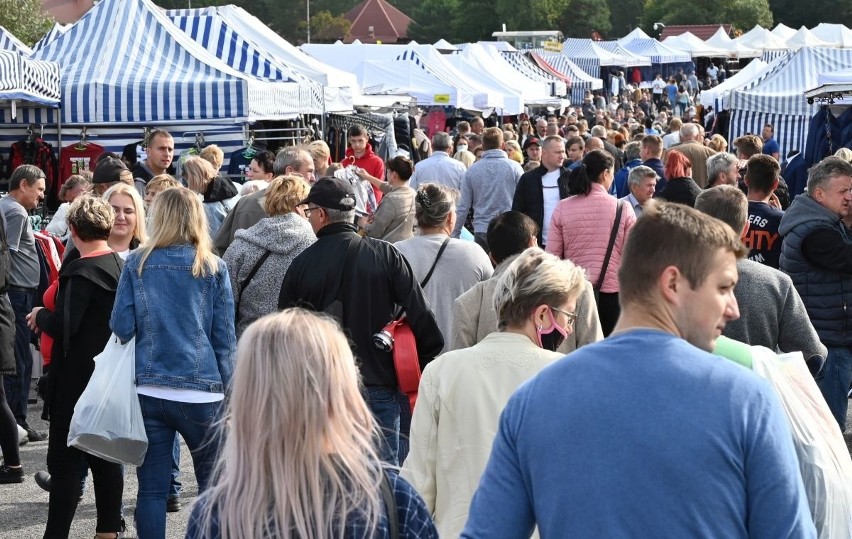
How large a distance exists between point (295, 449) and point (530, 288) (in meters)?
1.60

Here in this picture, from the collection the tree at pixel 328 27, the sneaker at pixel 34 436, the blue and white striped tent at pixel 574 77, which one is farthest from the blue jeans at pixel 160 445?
the tree at pixel 328 27

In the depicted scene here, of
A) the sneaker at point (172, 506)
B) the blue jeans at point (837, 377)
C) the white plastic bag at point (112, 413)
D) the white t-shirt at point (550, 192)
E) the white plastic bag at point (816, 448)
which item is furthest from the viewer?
the white t-shirt at point (550, 192)

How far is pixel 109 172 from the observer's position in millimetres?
8367

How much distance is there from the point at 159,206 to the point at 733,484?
339 centimetres

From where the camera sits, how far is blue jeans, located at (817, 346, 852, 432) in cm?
652

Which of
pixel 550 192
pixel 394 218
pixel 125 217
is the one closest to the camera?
pixel 125 217

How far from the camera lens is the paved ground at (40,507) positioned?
6.32 m

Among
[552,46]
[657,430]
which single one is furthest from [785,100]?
[552,46]

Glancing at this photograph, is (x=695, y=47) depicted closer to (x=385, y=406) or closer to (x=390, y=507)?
(x=385, y=406)

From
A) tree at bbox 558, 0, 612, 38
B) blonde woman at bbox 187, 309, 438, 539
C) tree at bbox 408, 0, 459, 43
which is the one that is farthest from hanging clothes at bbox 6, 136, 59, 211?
tree at bbox 558, 0, 612, 38

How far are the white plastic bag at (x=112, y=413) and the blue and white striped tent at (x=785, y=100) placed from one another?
1384 centimetres

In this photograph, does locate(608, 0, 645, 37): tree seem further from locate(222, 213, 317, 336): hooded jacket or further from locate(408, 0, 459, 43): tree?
locate(222, 213, 317, 336): hooded jacket

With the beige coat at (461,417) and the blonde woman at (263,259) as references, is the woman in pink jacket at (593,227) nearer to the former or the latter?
the blonde woman at (263,259)

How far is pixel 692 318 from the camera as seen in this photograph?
2504 millimetres
